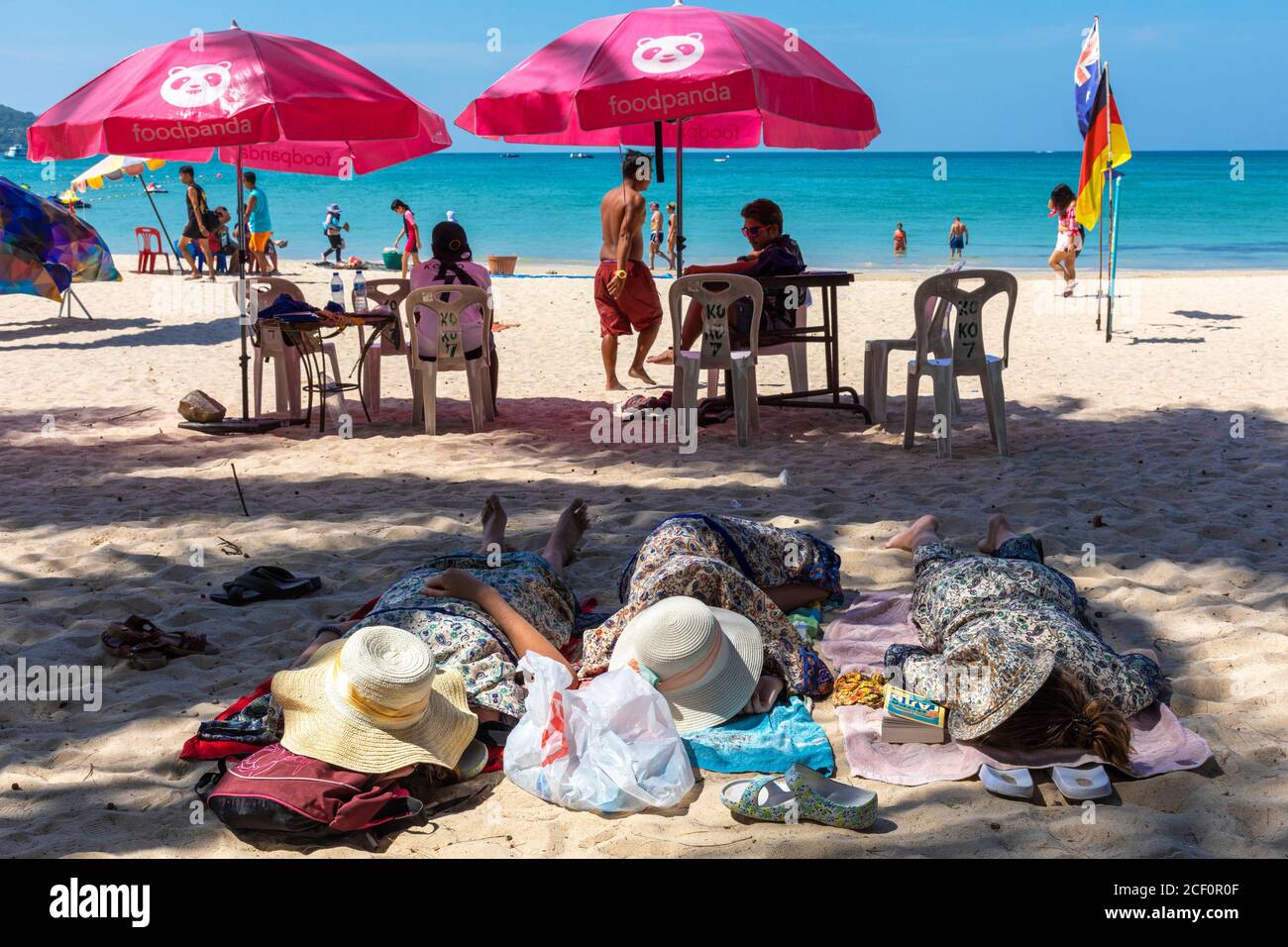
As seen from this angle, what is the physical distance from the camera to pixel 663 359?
10.5 metres

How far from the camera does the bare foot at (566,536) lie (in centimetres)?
452

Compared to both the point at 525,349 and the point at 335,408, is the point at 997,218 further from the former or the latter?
the point at 335,408

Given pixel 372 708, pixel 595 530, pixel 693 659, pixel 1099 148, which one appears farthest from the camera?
pixel 1099 148

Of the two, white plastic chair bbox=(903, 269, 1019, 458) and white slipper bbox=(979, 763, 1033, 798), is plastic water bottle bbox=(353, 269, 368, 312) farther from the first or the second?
white slipper bbox=(979, 763, 1033, 798)

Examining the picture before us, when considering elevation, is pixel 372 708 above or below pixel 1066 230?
below

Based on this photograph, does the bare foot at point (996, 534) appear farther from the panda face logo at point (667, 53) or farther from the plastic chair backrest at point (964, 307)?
the panda face logo at point (667, 53)

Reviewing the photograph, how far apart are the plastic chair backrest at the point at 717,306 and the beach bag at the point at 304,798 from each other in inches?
170

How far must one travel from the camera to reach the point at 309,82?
6562 millimetres

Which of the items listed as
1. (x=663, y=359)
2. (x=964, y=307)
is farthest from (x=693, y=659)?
(x=663, y=359)

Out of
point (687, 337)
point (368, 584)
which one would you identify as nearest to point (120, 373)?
point (687, 337)

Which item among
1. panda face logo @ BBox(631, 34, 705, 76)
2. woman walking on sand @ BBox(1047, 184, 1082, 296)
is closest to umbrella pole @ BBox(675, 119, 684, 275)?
panda face logo @ BBox(631, 34, 705, 76)

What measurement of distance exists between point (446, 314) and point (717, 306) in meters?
1.66

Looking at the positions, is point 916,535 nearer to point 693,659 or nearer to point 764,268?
point 693,659

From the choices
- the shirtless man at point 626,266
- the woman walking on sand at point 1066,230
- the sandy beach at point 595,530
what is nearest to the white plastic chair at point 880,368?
the sandy beach at point 595,530
